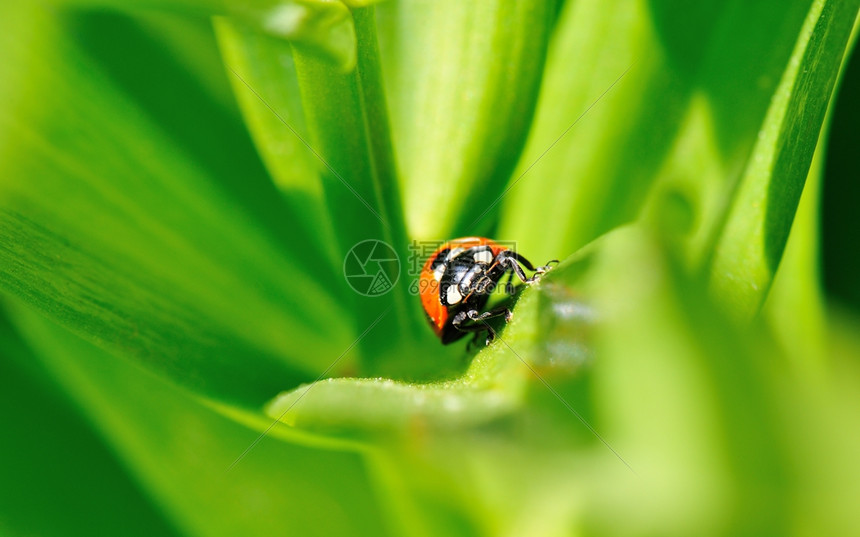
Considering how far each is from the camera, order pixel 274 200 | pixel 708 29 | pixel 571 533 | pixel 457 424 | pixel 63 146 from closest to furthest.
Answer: pixel 457 424, pixel 571 533, pixel 63 146, pixel 708 29, pixel 274 200

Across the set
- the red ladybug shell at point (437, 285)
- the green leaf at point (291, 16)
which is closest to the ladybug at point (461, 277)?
the red ladybug shell at point (437, 285)

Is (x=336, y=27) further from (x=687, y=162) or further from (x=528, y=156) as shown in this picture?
(x=687, y=162)

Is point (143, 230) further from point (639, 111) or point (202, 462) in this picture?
point (639, 111)

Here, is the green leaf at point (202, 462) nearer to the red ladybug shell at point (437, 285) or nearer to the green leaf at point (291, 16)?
the red ladybug shell at point (437, 285)

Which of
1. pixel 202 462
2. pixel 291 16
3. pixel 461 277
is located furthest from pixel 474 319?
pixel 291 16

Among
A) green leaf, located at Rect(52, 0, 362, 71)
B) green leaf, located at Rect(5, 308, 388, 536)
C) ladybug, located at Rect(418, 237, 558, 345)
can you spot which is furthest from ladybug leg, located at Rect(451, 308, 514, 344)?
green leaf, located at Rect(52, 0, 362, 71)

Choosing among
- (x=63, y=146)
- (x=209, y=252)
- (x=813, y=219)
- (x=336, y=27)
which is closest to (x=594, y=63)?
(x=813, y=219)
